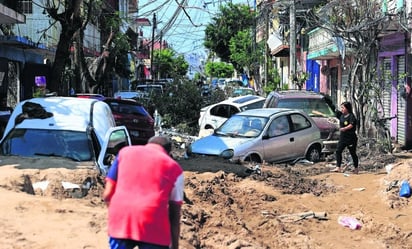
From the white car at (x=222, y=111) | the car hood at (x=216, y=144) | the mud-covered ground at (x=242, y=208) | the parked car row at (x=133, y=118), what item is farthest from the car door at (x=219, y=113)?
the mud-covered ground at (x=242, y=208)

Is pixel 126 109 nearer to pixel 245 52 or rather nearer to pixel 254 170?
pixel 254 170

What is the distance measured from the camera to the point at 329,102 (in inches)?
684

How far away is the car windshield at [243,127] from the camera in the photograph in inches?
553

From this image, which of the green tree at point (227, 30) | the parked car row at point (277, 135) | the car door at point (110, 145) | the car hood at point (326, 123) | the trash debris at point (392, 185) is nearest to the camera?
the car door at point (110, 145)

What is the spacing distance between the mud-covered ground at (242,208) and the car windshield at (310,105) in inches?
152

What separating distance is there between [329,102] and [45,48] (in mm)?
15792

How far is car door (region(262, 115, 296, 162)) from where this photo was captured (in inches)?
553

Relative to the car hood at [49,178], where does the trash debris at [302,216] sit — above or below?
below

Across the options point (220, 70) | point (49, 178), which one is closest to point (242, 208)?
point (49, 178)

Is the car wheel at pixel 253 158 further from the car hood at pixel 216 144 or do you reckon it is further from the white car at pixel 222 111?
the white car at pixel 222 111

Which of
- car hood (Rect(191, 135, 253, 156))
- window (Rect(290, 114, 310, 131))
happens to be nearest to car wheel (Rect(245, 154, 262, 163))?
car hood (Rect(191, 135, 253, 156))

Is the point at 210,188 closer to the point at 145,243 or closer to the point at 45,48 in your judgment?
the point at 145,243

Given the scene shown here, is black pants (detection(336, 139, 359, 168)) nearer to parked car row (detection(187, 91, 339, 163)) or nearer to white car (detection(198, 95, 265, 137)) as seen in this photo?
parked car row (detection(187, 91, 339, 163))

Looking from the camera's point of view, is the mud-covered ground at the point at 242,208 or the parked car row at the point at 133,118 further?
the parked car row at the point at 133,118
